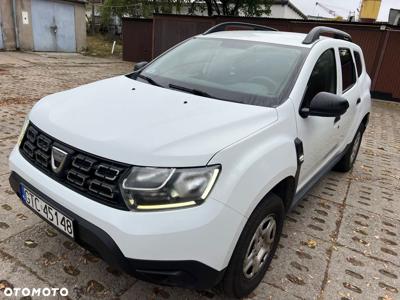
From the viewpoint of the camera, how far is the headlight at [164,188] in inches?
69.4

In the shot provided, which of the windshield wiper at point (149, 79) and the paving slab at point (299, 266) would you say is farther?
the windshield wiper at point (149, 79)

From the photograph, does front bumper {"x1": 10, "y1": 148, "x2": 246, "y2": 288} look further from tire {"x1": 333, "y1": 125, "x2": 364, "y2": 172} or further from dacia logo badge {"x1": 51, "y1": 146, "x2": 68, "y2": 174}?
tire {"x1": 333, "y1": 125, "x2": 364, "y2": 172}

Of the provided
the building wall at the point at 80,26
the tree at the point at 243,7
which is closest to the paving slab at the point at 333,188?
the building wall at the point at 80,26

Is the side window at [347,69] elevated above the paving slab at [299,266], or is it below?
above

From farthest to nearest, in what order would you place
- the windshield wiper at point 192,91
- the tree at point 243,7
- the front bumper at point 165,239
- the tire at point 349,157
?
the tree at point 243,7 < the tire at point 349,157 < the windshield wiper at point 192,91 < the front bumper at point 165,239

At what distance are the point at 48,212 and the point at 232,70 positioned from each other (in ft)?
5.90

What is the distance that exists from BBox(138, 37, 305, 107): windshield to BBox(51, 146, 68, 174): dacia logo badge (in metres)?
1.10

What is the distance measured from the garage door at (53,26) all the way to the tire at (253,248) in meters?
17.8

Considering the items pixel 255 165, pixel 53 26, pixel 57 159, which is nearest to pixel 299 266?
pixel 255 165

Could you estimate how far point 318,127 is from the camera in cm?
292

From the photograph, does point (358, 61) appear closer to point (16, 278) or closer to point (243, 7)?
point (16, 278)

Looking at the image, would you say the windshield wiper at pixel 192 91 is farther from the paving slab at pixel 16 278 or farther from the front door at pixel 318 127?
the paving slab at pixel 16 278

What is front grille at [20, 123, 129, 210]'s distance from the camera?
182 centimetres

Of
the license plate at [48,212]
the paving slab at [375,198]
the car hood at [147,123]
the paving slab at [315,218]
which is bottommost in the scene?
the paving slab at [375,198]
